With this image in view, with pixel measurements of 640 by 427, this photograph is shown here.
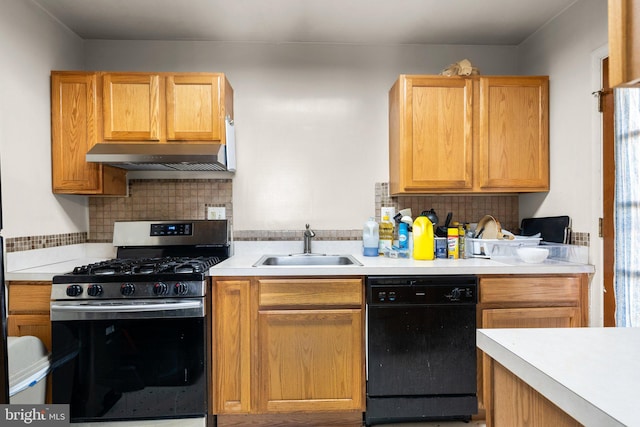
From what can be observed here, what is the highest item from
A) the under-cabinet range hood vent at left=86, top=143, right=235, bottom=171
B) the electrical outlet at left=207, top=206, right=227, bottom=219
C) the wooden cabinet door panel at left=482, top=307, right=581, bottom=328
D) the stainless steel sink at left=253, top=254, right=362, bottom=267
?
the under-cabinet range hood vent at left=86, top=143, right=235, bottom=171

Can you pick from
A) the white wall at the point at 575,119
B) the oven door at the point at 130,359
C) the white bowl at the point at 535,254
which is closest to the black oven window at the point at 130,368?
the oven door at the point at 130,359

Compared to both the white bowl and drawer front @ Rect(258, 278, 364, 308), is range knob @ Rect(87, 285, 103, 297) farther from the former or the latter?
the white bowl

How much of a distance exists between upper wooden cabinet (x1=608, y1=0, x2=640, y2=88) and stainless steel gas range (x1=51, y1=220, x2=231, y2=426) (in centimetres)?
179

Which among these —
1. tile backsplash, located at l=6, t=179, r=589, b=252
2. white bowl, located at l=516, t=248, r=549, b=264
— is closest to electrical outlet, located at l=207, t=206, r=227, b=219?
tile backsplash, located at l=6, t=179, r=589, b=252

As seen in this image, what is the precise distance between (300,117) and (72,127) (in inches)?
57.5

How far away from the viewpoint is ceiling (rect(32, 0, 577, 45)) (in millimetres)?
2252

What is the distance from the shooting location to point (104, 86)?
233 centimetres

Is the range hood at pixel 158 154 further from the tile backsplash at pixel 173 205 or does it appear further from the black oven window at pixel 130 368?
the black oven window at pixel 130 368

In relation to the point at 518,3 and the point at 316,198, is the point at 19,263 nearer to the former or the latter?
the point at 316,198

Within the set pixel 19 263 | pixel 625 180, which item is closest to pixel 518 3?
pixel 625 180

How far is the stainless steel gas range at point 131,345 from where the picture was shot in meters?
1.85

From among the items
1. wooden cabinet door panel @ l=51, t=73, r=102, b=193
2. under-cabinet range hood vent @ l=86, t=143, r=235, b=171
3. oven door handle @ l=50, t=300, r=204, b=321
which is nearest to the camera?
oven door handle @ l=50, t=300, r=204, b=321

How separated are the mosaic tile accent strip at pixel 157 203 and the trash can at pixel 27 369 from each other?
0.92m

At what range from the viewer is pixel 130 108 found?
2.34 m
